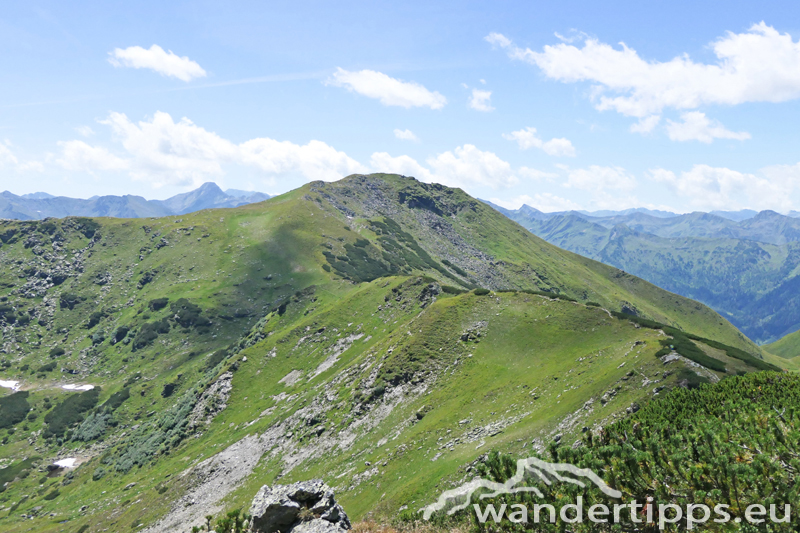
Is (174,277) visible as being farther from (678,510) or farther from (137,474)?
(678,510)

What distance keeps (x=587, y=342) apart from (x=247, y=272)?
5230 inches

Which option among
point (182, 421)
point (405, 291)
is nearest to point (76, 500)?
point (182, 421)

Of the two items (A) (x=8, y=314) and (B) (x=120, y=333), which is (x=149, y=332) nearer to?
(B) (x=120, y=333)

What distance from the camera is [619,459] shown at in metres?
19.8

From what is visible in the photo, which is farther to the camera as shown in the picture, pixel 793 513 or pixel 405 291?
pixel 405 291

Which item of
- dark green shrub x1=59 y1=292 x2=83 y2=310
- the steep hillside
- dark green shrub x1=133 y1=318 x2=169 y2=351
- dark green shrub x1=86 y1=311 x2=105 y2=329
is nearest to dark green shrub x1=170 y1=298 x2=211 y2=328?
the steep hillside

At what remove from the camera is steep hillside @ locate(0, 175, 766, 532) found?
45.6m

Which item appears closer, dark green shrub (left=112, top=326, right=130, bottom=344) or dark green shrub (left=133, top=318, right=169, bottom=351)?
dark green shrub (left=133, top=318, right=169, bottom=351)

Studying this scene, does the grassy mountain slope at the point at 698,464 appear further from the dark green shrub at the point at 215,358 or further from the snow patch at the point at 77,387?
the snow patch at the point at 77,387

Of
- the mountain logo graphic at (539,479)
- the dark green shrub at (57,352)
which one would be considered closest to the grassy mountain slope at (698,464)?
the mountain logo graphic at (539,479)

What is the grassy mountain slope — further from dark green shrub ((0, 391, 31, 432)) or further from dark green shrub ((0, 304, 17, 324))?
dark green shrub ((0, 304, 17, 324))

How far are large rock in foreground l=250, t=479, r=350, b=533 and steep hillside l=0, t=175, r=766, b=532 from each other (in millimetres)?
14309

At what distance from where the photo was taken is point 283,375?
9088 centimetres

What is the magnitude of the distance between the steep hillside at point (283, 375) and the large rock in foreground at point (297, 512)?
14309mm
